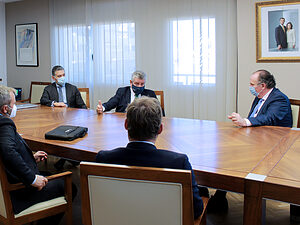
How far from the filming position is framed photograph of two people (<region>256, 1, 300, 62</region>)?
166 inches

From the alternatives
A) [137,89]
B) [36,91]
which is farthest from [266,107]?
[36,91]

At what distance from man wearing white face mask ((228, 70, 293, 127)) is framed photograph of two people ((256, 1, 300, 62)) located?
4.92ft

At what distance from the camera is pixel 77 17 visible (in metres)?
6.14

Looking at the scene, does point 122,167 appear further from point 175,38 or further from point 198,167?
point 175,38

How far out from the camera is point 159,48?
5391 mm

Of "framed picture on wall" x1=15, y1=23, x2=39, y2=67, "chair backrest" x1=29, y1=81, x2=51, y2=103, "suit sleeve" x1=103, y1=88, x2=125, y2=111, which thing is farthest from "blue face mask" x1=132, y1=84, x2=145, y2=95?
"framed picture on wall" x1=15, y1=23, x2=39, y2=67

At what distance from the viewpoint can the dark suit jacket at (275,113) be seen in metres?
2.75

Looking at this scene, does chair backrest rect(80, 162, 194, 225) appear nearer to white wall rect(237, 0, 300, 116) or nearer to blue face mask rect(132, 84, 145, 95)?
blue face mask rect(132, 84, 145, 95)

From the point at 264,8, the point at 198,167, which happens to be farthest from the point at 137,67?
the point at 198,167

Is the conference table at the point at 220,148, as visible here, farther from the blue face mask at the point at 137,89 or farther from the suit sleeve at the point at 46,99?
the suit sleeve at the point at 46,99

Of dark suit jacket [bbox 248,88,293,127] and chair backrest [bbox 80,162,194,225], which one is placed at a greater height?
dark suit jacket [bbox 248,88,293,127]

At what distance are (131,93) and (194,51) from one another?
Result: 4.98 ft

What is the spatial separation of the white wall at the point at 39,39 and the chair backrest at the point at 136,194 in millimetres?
5676

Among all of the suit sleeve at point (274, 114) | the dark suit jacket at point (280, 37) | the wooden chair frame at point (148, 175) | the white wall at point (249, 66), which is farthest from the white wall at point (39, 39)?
the wooden chair frame at point (148, 175)
